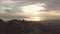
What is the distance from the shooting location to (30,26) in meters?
2.55

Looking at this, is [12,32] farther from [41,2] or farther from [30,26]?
[41,2]

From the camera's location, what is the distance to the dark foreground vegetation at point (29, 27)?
2.49 meters

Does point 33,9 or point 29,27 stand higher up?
point 33,9

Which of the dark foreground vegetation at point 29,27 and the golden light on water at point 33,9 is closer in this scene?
the dark foreground vegetation at point 29,27

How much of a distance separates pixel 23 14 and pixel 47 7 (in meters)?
0.37

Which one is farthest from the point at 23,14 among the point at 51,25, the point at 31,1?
the point at 51,25

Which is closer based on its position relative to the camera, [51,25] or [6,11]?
[51,25]

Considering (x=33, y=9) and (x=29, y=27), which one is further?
(x=33, y=9)

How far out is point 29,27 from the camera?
253 centimetres

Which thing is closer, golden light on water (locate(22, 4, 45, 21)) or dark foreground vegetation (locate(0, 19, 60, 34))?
dark foreground vegetation (locate(0, 19, 60, 34))

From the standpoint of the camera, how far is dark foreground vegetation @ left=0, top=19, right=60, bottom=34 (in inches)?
98.0

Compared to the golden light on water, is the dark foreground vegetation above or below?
below

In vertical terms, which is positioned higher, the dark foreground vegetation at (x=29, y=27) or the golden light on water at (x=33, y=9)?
the golden light on water at (x=33, y=9)

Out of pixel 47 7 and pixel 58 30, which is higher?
pixel 47 7
